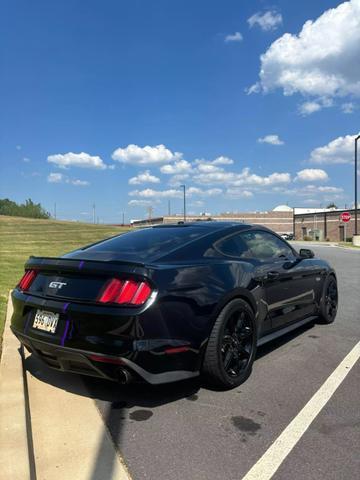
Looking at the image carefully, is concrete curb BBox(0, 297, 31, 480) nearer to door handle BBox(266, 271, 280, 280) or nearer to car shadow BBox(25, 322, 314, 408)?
car shadow BBox(25, 322, 314, 408)

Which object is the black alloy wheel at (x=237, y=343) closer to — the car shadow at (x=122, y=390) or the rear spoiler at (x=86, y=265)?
the car shadow at (x=122, y=390)

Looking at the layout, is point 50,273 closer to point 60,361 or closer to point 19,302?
point 19,302

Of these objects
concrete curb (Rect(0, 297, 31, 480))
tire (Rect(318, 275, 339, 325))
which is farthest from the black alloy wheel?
tire (Rect(318, 275, 339, 325))

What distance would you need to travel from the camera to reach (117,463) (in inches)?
105

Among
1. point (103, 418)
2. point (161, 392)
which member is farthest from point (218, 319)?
point (103, 418)

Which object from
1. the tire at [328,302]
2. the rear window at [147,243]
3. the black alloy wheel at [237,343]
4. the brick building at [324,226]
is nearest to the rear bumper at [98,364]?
the black alloy wheel at [237,343]

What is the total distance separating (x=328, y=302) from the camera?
6.19 meters

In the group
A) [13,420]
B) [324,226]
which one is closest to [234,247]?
[13,420]

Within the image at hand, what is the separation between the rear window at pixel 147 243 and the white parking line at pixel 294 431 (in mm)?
1674

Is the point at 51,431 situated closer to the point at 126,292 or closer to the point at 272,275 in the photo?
the point at 126,292

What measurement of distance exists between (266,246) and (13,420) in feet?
10.1

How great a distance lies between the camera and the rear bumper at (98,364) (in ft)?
10.2

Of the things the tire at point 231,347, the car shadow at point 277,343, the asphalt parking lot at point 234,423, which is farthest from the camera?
the car shadow at point 277,343

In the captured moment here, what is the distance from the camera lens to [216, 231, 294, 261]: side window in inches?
168
